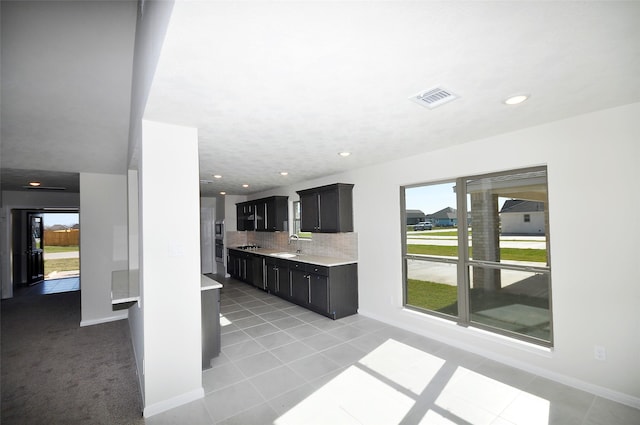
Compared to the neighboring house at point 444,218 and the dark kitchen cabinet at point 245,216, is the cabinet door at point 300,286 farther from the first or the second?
the dark kitchen cabinet at point 245,216

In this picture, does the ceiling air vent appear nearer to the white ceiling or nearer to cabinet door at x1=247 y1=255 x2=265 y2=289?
the white ceiling

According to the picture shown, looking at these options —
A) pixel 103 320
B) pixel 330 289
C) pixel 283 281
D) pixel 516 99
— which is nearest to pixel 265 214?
pixel 283 281

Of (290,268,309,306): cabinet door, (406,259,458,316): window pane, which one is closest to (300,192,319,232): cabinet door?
(290,268,309,306): cabinet door

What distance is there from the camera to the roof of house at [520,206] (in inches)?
118

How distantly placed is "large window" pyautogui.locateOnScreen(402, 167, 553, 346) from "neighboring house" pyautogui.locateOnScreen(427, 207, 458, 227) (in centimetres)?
1

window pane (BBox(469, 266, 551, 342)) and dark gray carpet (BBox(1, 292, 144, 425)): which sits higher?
window pane (BBox(469, 266, 551, 342))

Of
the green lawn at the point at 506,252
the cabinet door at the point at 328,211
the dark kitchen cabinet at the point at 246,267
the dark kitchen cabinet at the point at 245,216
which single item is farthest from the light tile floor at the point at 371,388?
the dark kitchen cabinet at the point at 245,216

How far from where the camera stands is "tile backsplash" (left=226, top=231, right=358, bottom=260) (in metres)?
5.03

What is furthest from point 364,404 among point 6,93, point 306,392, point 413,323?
point 6,93

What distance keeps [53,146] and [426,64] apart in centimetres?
462

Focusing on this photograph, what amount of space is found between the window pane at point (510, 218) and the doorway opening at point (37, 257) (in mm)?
8349

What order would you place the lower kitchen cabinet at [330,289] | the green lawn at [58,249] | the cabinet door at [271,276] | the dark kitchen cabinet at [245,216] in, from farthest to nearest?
the green lawn at [58,249] < the dark kitchen cabinet at [245,216] < the cabinet door at [271,276] < the lower kitchen cabinet at [330,289]

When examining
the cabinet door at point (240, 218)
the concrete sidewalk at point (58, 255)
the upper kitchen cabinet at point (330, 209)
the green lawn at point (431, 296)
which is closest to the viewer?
the green lawn at point (431, 296)

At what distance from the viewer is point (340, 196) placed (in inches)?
190
